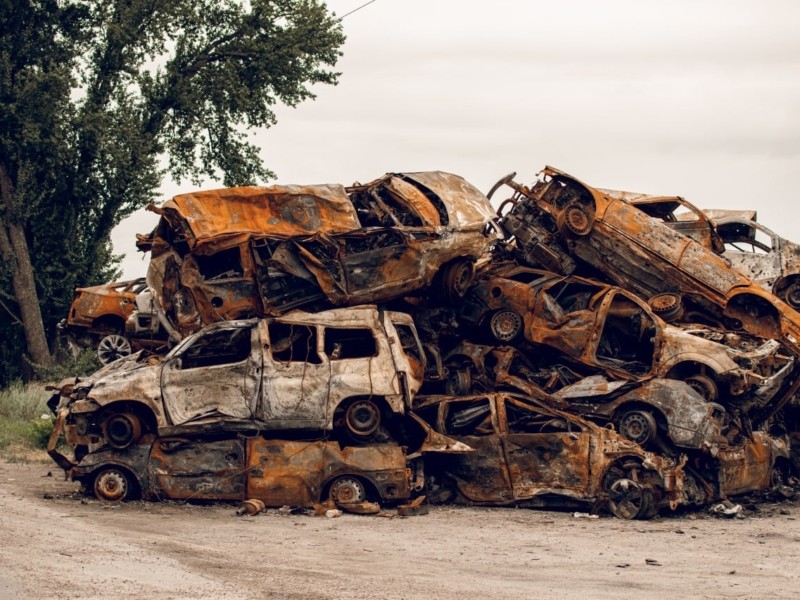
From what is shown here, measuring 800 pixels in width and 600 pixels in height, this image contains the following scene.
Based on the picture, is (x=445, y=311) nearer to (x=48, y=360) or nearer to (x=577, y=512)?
(x=577, y=512)

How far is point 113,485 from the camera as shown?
1390cm

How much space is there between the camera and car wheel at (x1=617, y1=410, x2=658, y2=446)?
1448 centimetres

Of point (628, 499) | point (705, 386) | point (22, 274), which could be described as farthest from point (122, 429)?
point (22, 274)

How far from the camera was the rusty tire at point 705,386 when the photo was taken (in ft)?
49.6

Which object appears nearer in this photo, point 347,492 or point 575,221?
point 347,492

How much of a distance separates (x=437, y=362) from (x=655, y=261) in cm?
354

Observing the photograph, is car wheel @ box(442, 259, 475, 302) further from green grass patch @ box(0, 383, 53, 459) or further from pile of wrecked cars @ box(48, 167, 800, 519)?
green grass patch @ box(0, 383, 53, 459)

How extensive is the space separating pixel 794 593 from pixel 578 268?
8.25 m

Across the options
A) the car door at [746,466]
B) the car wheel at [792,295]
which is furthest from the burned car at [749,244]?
the car door at [746,466]

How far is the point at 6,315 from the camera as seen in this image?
30.1 m

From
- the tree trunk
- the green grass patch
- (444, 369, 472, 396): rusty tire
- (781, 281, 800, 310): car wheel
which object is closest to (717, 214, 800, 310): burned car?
(781, 281, 800, 310): car wheel

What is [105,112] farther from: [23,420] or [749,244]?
[749,244]

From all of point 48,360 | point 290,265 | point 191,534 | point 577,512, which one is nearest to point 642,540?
point 577,512

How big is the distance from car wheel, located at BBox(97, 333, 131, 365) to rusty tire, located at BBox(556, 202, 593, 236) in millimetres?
7021
